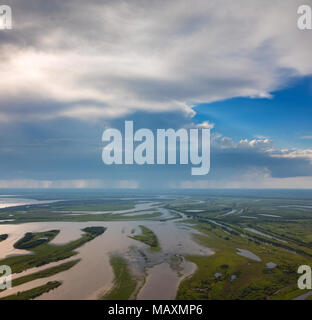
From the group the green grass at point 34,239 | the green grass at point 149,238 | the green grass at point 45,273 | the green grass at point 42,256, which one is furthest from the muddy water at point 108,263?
the green grass at point 42,256

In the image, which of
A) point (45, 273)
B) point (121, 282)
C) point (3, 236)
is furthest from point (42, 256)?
point (3, 236)

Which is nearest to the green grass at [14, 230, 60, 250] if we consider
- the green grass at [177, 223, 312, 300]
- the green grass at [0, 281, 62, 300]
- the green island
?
the green island

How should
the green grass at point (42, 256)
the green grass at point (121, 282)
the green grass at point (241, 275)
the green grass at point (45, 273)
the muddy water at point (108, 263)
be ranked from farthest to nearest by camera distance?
the green grass at point (42, 256), the green grass at point (45, 273), the muddy water at point (108, 263), the green grass at point (241, 275), the green grass at point (121, 282)

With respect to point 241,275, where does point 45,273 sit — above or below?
above

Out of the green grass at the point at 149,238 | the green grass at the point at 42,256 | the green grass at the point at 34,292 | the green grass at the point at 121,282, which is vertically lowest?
the green grass at the point at 149,238

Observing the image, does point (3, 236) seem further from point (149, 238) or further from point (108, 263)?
point (149, 238)

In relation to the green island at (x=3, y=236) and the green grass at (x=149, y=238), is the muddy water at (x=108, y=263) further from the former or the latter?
the green grass at (x=149, y=238)

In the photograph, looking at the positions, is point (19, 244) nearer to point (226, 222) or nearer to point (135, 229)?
point (135, 229)
